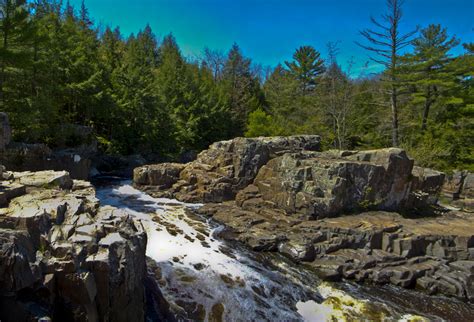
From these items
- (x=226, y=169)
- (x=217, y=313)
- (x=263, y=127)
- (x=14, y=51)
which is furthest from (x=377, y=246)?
(x=263, y=127)

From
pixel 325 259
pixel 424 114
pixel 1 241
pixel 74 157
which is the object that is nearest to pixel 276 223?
pixel 325 259

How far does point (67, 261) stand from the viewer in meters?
7.06

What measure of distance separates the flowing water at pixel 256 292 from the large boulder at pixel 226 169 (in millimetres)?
6766

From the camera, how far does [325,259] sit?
47.1ft

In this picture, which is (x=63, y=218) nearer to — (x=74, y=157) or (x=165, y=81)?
(x=74, y=157)

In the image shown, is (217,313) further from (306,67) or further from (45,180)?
(306,67)

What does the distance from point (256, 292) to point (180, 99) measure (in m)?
32.4

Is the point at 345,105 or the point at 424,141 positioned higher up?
the point at 345,105

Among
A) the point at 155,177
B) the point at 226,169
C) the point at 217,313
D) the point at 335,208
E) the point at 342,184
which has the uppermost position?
the point at 226,169

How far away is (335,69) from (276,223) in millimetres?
18821

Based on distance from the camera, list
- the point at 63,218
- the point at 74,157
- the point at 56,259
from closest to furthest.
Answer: the point at 56,259
the point at 63,218
the point at 74,157

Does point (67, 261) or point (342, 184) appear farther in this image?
point (342, 184)

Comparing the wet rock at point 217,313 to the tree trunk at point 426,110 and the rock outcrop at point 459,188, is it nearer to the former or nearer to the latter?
the rock outcrop at point 459,188

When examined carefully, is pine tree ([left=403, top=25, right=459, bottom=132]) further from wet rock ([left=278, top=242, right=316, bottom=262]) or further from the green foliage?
wet rock ([left=278, top=242, right=316, bottom=262])
